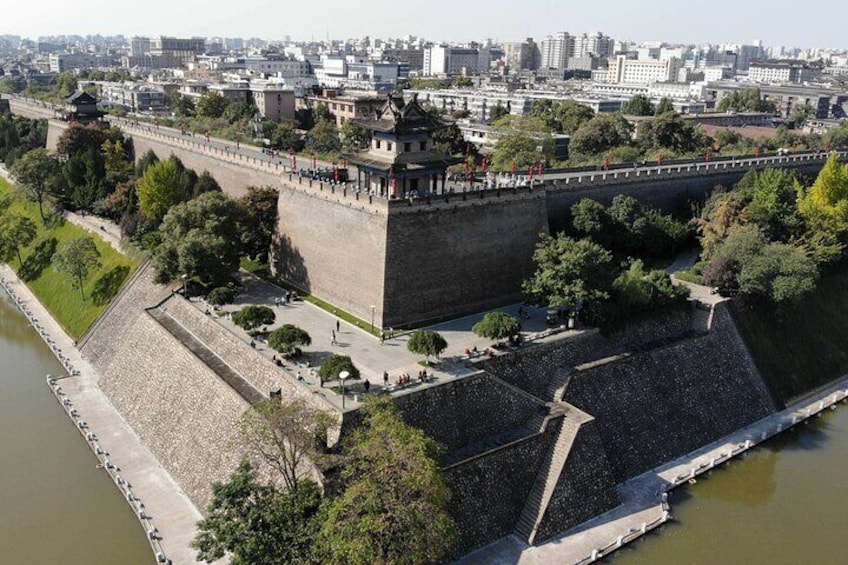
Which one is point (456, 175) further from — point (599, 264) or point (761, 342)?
point (761, 342)

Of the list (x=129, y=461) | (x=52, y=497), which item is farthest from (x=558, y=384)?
(x=52, y=497)

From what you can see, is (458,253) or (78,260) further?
(78,260)

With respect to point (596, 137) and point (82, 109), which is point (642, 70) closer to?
point (596, 137)

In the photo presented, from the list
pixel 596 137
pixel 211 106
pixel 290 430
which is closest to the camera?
pixel 290 430

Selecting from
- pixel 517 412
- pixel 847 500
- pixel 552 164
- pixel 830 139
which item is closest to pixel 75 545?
pixel 517 412

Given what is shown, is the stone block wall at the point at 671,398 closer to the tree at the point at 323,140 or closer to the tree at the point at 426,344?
the tree at the point at 426,344

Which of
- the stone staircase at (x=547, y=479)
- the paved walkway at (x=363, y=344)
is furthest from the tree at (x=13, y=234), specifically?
the stone staircase at (x=547, y=479)

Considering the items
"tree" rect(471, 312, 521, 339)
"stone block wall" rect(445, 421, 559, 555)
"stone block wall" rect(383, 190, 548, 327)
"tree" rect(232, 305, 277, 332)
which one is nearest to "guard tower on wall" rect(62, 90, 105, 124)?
"tree" rect(232, 305, 277, 332)
